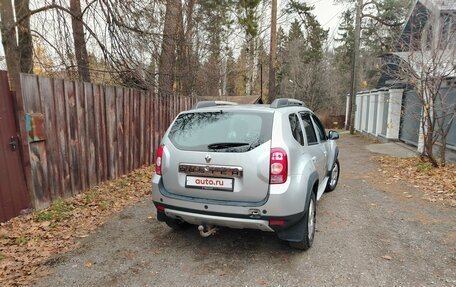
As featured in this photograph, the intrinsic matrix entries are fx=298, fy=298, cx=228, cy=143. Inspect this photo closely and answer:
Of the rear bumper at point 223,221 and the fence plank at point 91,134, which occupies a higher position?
the fence plank at point 91,134

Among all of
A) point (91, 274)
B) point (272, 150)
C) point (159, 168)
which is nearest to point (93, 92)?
point (159, 168)

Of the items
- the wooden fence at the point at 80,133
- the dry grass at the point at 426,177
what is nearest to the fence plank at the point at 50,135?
the wooden fence at the point at 80,133

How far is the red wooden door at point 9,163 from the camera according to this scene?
13.7ft

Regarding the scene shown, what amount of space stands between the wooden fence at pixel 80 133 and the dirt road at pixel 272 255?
4.57 feet

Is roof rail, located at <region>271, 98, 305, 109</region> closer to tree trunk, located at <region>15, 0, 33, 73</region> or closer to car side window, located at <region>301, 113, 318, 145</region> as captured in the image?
car side window, located at <region>301, 113, 318, 145</region>

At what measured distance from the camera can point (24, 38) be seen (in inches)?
272

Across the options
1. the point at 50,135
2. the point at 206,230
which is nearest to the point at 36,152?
the point at 50,135

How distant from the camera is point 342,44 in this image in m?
42.2

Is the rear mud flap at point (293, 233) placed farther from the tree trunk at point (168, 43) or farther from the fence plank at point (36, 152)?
the tree trunk at point (168, 43)

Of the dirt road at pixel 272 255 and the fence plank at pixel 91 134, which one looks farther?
the fence plank at pixel 91 134

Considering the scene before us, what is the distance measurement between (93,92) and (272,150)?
4.39 metres

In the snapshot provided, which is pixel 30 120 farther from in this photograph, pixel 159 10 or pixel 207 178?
pixel 159 10

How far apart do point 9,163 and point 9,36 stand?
337cm

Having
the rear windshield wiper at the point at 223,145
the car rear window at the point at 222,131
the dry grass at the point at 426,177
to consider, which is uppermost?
the car rear window at the point at 222,131
